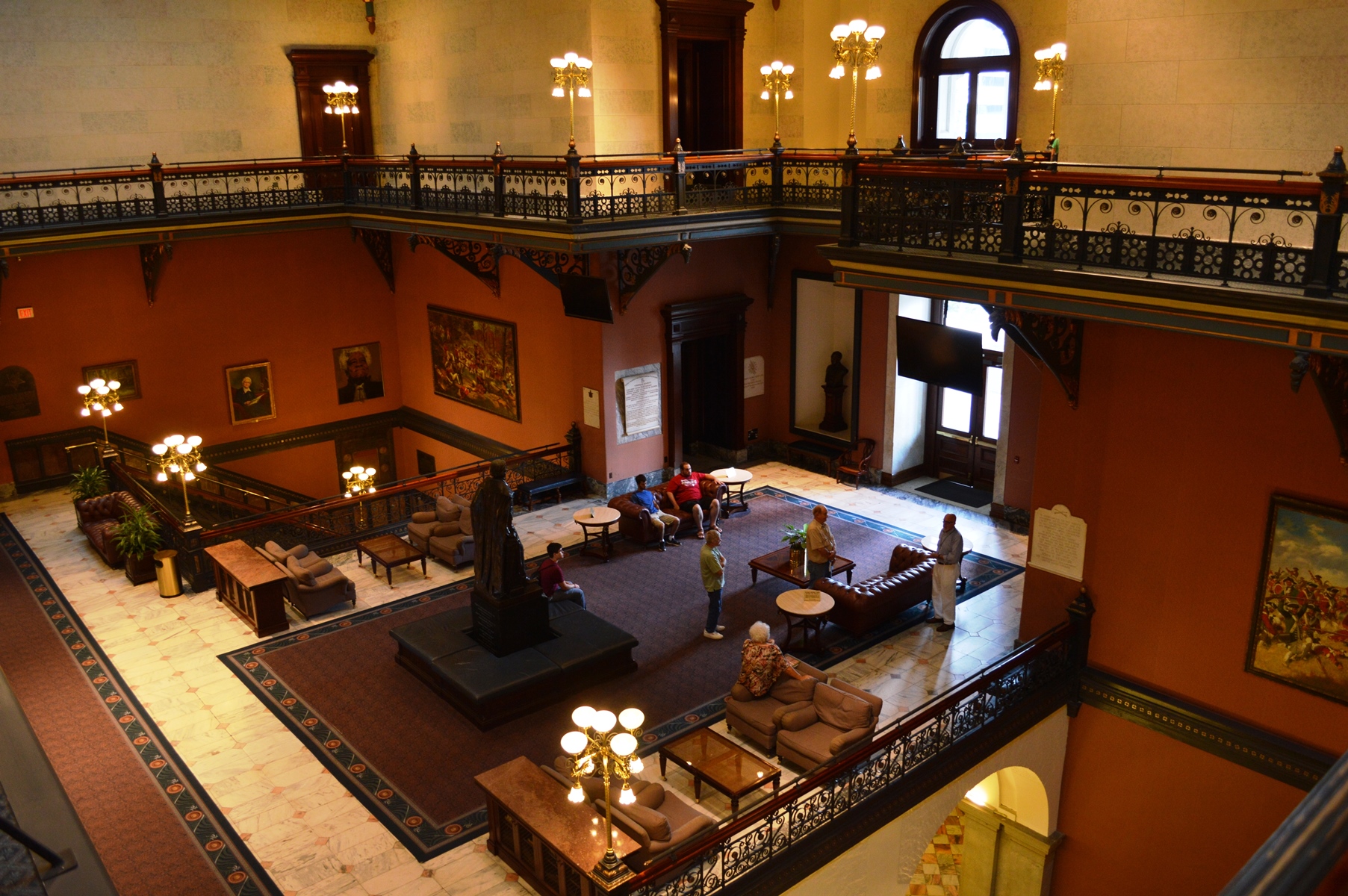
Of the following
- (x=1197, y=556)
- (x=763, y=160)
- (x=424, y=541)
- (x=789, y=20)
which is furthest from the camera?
(x=789, y=20)

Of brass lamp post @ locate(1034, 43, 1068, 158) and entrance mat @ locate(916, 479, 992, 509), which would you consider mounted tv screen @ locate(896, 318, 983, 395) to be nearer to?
entrance mat @ locate(916, 479, 992, 509)

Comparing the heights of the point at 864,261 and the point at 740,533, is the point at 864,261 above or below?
above

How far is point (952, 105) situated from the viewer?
14836 mm

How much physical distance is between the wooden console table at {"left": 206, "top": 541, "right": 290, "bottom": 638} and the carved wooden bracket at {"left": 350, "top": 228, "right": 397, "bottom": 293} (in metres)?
8.04

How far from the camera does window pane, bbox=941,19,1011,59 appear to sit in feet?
46.2

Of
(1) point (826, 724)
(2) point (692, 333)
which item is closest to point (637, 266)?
(2) point (692, 333)

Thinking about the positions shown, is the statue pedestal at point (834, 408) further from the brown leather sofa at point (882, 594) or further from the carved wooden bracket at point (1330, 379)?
the carved wooden bracket at point (1330, 379)

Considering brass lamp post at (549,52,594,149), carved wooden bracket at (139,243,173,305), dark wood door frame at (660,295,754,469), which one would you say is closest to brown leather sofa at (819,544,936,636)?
dark wood door frame at (660,295,754,469)

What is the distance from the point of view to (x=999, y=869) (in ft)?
35.8

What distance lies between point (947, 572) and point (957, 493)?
4417mm

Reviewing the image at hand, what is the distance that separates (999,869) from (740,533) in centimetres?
531

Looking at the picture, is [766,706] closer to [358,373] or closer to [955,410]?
[955,410]

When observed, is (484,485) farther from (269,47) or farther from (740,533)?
(269,47)

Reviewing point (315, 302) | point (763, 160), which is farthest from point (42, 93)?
point (763, 160)
